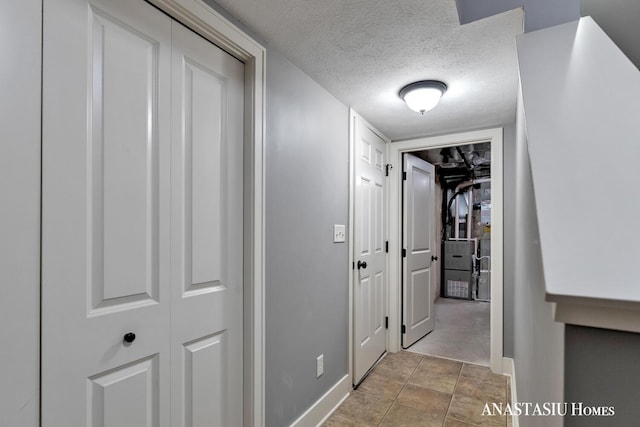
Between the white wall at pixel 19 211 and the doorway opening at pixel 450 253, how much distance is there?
9.57 feet

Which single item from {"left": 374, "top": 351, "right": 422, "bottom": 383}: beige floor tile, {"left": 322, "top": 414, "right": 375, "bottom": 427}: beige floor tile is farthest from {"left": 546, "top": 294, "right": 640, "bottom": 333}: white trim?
{"left": 374, "top": 351, "right": 422, "bottom": 383}: beige floor tile

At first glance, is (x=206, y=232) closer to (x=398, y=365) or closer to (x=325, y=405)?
(x=325, y=405)

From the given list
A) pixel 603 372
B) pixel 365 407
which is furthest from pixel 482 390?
pixel 603 372

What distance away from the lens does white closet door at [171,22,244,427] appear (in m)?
1.22

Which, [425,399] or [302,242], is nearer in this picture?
[302,242]

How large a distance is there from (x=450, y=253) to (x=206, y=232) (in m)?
5.52

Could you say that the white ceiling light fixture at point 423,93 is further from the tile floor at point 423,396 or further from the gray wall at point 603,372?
the tile floor at point 423,396

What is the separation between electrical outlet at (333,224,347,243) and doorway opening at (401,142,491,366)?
1171 millimetres

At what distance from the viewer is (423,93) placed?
77.7 inches

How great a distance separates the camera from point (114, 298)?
40.1 inches

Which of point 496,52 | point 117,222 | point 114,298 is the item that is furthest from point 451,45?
point 114,298

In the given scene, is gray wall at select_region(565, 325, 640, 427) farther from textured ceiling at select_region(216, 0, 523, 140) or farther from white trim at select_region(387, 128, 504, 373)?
white trim at select_region(387, 128, 504, 373)

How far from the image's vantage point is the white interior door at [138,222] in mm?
895

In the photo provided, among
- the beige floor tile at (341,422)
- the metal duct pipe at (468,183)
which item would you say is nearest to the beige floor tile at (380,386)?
the beige floor tile at (341,422)
